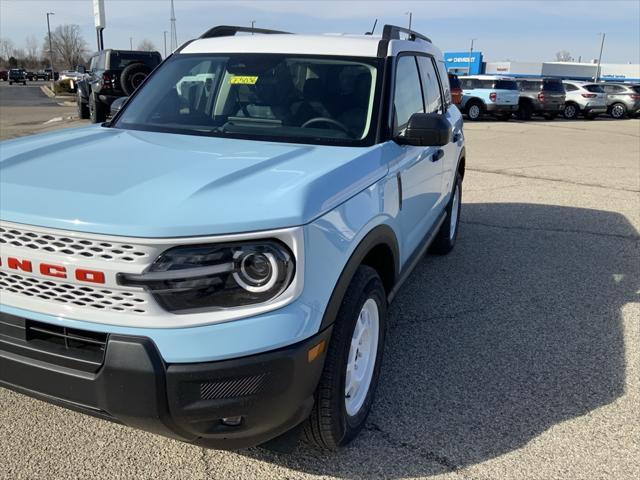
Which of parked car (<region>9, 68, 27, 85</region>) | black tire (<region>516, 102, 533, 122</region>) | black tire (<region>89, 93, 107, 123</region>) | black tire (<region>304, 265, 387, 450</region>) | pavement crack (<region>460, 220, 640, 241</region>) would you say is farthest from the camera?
parked car (<region>9, 68, 27, 85</region>)

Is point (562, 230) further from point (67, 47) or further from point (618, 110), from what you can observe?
point (67, 47)

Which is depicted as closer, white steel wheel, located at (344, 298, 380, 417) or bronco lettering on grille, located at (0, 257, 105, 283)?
bronco lettering on grille, located at (0, 257, 105, 283)

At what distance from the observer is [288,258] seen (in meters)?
2.09

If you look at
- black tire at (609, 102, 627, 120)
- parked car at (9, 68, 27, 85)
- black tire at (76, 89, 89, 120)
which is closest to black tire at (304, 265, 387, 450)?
black tire at (76, 89, 89, 120)

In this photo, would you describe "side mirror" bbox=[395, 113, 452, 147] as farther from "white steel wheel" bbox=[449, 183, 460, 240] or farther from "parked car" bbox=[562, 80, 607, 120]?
"parked car" bbox=[562, 80, 607, 120]

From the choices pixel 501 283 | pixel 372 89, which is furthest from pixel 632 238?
pixel 372 89

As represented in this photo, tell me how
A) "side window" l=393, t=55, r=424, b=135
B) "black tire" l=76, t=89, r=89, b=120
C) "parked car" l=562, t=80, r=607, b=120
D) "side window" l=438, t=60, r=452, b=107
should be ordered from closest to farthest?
"side window" l=393, t=55, r=424, b=135
"side window" l=438, t=60, r=452, b=107
"black tire" l=76, t=89, r=89, b=120
"parked car" l=562, t=80, r=607, b=120

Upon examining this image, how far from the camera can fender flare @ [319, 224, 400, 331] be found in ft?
7.48

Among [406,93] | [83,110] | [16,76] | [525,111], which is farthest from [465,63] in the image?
[406,93]

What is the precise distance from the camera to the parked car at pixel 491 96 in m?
23.5

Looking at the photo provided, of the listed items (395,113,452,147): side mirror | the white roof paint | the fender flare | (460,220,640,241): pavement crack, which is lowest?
(460,220,640,241): pavement crack

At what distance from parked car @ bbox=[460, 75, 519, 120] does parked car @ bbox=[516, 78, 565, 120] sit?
159 cm

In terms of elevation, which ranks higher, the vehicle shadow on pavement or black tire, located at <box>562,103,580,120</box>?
the vehicle shadow on pavement

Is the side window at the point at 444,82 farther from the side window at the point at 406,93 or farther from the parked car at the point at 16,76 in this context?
the parked car at the point at 16,76
